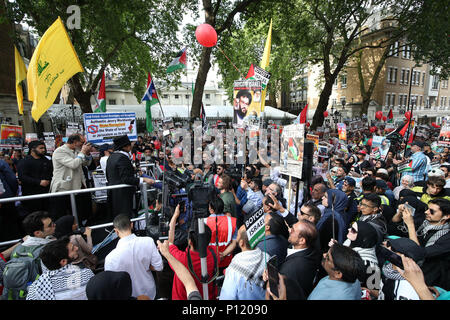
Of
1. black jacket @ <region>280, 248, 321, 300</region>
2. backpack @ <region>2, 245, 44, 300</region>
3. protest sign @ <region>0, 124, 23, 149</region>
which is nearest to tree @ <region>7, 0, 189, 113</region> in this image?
protest sign @ <region>0, 124, 23, 149</region>

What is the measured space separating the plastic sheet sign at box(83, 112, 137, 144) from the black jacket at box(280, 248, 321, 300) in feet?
15.5

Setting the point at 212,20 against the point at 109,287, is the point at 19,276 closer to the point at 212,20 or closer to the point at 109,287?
the point at 109,287

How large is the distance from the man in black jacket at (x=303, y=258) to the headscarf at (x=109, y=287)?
135 centimetres

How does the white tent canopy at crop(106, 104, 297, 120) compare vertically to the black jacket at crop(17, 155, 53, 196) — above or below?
above

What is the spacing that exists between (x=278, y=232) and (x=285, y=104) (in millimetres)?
52389

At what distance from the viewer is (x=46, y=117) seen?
24.0m

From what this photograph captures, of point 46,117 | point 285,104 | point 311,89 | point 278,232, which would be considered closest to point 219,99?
point 285,104

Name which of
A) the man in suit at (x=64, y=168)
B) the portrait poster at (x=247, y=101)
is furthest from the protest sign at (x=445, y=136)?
the man in suit at (x=64, y=168)

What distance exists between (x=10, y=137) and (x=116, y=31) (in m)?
6.62

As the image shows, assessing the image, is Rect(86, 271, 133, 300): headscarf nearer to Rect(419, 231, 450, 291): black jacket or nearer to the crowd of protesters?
the crowd of protesters

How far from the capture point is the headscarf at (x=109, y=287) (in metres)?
1.88

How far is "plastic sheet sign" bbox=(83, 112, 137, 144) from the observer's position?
5.31 meters

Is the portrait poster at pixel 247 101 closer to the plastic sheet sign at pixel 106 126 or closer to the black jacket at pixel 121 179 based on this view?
the plastic sheet sign at pixel 106 126
